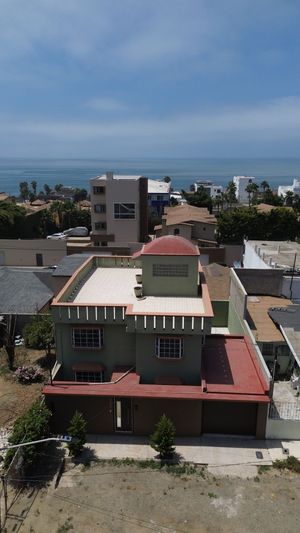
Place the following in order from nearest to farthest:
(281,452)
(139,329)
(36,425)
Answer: (36,425) < (281,452) < (139,329)

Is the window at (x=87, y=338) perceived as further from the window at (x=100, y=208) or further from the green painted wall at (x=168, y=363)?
the window at (x=100, y=208)

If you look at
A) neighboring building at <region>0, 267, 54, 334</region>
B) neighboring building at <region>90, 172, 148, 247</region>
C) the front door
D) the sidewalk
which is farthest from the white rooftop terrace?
neighboring building at <region>90, 172, 148, 247</region>

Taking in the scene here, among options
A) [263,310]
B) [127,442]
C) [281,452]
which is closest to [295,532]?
[281,452]

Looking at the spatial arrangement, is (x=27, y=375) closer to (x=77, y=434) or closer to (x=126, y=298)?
(x=77, y=434)

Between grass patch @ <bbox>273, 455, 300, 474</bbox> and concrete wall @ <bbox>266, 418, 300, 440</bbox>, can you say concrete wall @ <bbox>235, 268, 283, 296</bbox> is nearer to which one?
concrete wall @ <bbox>266, 418, 300, 440</bbox>

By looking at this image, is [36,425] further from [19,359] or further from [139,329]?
[19,359]
